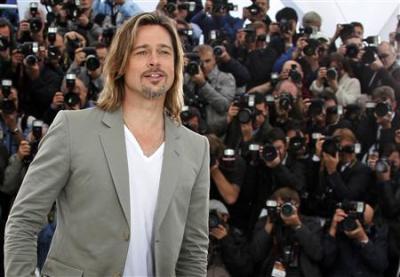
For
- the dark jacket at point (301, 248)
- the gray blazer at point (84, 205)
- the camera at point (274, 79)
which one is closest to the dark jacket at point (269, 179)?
the dark jacket at point (301, 248)

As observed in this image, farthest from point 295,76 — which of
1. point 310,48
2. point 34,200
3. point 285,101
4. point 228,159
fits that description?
point 34,200

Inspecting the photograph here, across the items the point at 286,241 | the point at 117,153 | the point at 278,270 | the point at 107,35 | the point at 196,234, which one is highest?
the point at 117,153

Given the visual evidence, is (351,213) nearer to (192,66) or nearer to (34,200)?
(192,66)

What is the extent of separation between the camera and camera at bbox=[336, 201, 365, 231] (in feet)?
15.5

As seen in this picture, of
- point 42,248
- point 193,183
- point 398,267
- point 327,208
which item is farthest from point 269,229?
point 193,183

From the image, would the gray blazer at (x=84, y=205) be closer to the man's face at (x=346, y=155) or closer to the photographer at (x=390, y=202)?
the photographer at (x=390, y=202)

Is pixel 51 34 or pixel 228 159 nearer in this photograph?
pixel 228 159

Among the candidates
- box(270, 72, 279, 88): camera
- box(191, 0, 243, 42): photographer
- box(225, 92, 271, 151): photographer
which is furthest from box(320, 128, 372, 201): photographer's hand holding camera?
box(191, 0, 243, 42): photographer

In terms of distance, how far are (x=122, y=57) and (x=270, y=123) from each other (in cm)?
396

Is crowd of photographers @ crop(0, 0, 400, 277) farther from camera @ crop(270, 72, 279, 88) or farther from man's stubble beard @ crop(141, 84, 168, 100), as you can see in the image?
man's stubble beard @ crop(141, 84, 168, 100)

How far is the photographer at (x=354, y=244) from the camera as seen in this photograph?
15.6 feet

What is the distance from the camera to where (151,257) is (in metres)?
1.89

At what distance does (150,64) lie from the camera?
189 cm

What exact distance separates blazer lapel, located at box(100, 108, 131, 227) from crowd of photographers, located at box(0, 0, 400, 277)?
3.01 meters
